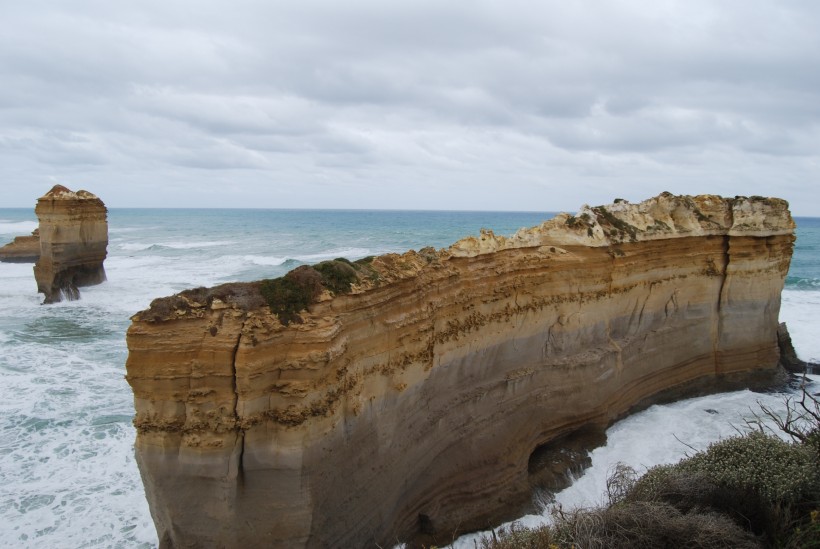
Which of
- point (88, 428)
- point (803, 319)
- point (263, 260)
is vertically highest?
point (263, 260)

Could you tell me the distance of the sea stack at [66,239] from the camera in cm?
2522

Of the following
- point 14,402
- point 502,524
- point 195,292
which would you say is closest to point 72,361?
point 14,402

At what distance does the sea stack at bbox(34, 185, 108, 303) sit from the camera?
25219mm

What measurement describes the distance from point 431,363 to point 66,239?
23.8 metres

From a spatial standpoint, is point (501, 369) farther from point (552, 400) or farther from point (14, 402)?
point (14, 402)

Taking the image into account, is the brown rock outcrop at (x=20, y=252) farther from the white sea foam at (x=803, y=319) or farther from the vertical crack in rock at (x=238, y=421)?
the white sea foam at (x=803, y=319)

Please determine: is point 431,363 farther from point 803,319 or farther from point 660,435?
point 803,319

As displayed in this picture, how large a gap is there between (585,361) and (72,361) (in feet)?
45.3

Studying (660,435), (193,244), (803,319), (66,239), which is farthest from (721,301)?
(193,244)

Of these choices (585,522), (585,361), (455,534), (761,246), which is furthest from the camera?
(761,246)

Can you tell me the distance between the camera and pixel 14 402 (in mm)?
12578

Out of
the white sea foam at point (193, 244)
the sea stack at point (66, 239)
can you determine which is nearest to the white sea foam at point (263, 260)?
the white sea foam at point (193, 244)

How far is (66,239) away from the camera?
85.1ft

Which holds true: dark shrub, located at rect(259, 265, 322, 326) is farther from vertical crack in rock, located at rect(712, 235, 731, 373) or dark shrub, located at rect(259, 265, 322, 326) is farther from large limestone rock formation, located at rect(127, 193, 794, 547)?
vertical crack in rock, located at rect(712, 235, 731, 373)
